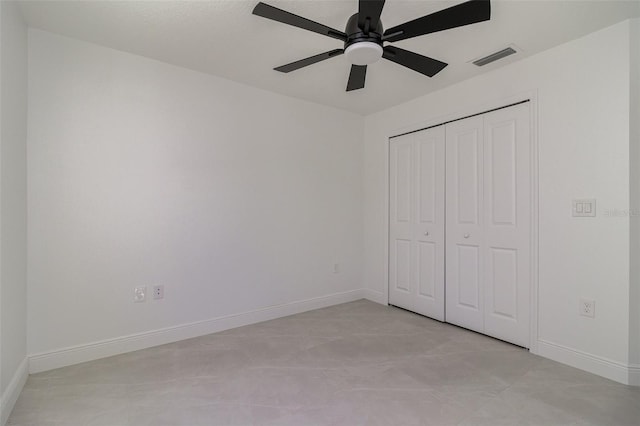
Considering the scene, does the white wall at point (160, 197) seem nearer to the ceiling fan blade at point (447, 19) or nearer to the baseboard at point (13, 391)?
the baseboard at point (13, 391)

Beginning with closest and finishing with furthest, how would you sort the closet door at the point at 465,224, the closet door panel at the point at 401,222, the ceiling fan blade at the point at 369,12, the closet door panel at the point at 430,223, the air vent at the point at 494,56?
1. the ceiling fan blade at the point at 369,12
2. the air vent at the point at 494,56
3. the closet door at the point at 465,224
4. the closet door panel at the point at 430,223
5. the closet door panel at the point at 401,222

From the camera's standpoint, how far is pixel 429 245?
349cm

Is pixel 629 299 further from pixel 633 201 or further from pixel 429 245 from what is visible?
pixel 429 245

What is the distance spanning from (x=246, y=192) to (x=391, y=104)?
78.4 inches

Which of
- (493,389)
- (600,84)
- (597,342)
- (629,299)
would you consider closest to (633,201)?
(629,299)

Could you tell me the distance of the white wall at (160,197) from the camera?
2338 mm

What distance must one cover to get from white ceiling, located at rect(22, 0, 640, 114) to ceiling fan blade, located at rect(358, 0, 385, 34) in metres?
0.34

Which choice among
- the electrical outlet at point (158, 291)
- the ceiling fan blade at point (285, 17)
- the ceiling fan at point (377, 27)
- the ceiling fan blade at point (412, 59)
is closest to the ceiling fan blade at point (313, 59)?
the ceiling fan at point (377, 27)

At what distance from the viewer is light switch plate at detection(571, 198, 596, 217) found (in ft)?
7.52

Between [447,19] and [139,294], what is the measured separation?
2.91 meters

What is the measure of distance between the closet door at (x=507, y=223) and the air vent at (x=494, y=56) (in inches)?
17.2

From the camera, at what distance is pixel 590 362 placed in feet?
7.50

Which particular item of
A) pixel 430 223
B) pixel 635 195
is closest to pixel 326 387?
pixel 430 223

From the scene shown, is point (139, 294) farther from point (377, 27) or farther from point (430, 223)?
point (430, 223)
